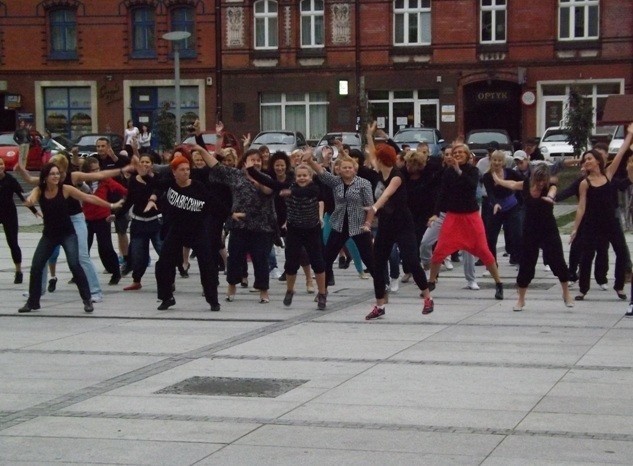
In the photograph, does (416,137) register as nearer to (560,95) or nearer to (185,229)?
(560,95)

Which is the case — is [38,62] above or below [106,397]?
above

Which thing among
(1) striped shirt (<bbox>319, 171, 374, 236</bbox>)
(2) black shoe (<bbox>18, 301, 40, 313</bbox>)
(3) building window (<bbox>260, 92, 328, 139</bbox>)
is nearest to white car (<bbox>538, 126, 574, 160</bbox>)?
(3) building window (<bbox>260, 92, 328, 139</bbox>)

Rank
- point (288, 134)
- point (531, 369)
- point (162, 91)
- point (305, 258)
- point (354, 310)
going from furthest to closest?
point (162, 91) → point (288, 134) → point (305, 258) → point (354, 310) → point (531, 369)

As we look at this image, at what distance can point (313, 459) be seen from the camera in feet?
23.6

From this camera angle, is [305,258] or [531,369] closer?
[531,369]

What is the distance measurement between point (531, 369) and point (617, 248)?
14.9 feet

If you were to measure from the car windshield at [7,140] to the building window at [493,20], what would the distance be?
17.5 meters

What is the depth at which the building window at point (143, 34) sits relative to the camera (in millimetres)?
50000

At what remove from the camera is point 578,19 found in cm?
4653

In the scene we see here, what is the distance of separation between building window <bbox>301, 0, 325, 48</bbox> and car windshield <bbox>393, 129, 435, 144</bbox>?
9440 millimetres

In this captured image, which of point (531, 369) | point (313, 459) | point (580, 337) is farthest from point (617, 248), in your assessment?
point (313, 459)

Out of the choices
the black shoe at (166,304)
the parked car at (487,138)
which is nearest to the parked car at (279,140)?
the parked car at (487,138)

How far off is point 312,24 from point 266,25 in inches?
71.4

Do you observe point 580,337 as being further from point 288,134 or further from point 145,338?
point 288,134
